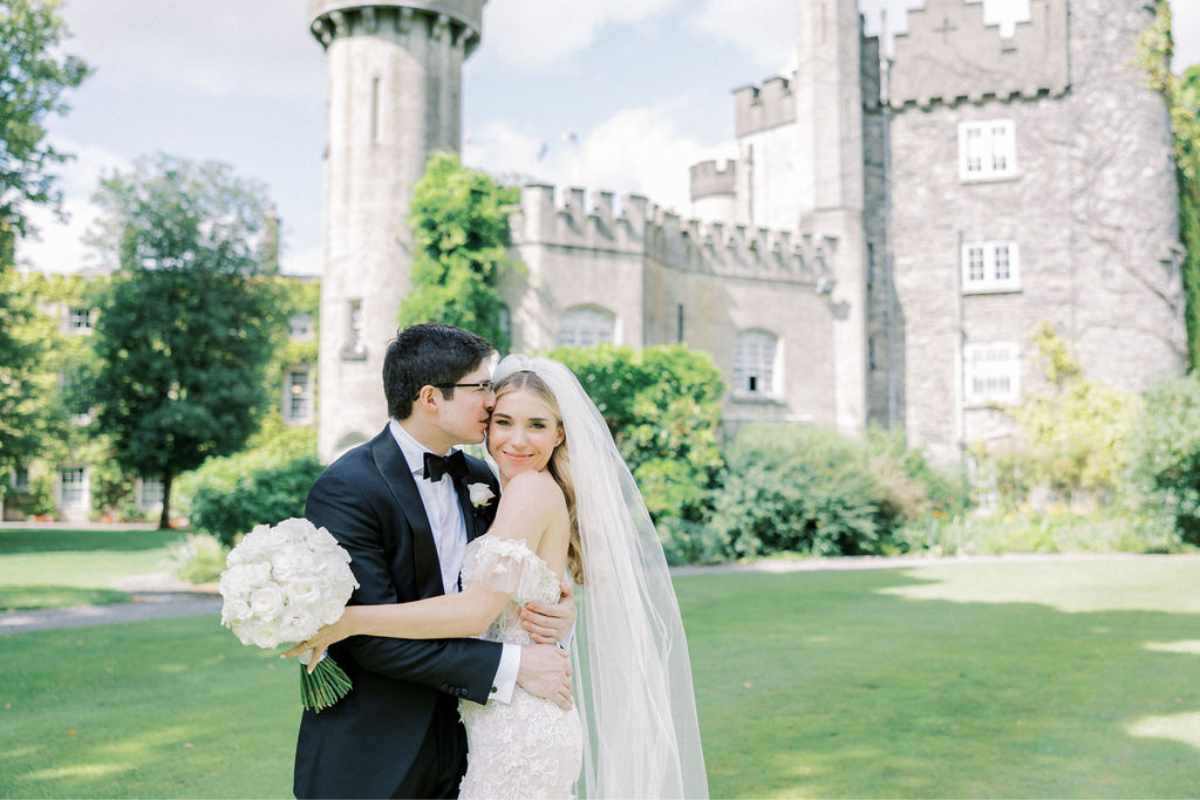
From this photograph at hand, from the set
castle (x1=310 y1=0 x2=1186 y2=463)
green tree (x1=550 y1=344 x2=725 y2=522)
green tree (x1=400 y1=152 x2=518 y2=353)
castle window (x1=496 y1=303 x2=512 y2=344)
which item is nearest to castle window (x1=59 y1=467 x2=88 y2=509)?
castle (x1=310 y1=0 x2=1186 y2=463)

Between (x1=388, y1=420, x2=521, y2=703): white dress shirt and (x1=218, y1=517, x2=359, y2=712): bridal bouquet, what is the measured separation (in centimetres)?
42

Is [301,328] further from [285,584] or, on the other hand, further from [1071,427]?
[285,584]

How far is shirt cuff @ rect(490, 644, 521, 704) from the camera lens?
2.74 metres

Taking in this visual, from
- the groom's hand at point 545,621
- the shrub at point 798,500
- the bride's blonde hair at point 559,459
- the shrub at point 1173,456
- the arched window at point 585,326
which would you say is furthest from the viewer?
the arched window at point 585,326

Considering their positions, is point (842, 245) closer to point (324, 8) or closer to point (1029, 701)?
point (324, 8)

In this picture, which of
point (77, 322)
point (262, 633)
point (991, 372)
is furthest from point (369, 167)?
point (262, 633)

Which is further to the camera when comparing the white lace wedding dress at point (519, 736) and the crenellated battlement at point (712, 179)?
the crenellated battlement at point (712, 179)

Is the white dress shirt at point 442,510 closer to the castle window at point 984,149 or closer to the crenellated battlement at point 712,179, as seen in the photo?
the castle window at point 984,149

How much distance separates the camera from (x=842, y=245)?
85.9 ft

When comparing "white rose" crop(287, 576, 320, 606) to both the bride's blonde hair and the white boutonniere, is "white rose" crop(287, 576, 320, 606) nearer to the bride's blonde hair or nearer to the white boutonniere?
the white boutonniere

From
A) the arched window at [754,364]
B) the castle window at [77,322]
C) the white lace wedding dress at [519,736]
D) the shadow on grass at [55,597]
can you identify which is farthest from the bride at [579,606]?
the castle window at [77,322]

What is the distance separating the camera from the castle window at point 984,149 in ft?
86.2

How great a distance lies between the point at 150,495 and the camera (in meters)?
34.1

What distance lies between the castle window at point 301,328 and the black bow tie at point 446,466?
34794 mm
